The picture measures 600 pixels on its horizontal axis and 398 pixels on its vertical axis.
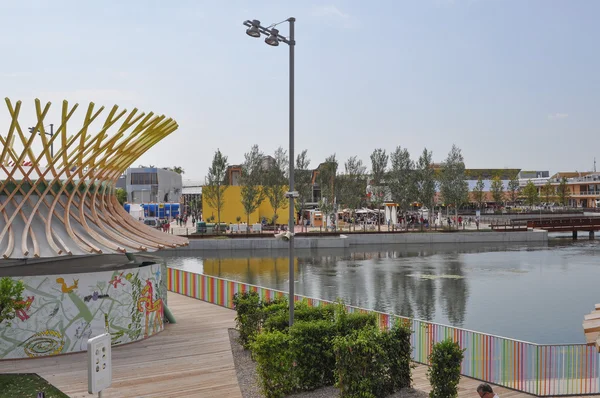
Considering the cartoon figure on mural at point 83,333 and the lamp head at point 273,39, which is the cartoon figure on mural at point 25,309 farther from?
the lamp head at point 273,39

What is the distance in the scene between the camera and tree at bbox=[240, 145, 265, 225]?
205 ft

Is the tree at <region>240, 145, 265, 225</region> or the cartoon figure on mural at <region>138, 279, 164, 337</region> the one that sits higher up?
the tree at <region>240, 145, 265, 225</region>

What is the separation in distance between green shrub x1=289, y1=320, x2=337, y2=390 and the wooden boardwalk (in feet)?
4.65

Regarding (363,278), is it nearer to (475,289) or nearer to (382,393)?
(475,289)

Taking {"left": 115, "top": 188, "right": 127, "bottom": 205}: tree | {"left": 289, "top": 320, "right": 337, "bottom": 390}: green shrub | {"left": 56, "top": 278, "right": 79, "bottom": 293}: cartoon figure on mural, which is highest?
{"left": 115, "top": 188, "right": 127, "bottom": 205}: tree

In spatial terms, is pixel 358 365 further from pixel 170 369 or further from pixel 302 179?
pixel 302 179

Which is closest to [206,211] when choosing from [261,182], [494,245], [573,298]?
[261,182]

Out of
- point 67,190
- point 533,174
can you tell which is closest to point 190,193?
point 533,174

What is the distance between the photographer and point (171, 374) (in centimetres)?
1384

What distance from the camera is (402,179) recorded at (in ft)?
232

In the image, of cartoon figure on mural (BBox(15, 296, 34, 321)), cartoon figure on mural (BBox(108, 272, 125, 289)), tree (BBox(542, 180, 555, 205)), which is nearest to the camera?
cartoon figure on mural (BBox(15, 296, 34, 321))

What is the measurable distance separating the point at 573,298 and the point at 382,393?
23.8m

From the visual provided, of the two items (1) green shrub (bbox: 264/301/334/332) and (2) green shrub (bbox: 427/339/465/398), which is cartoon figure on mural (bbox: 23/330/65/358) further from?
(2) green shrub (bbox: 427/339/465/398)

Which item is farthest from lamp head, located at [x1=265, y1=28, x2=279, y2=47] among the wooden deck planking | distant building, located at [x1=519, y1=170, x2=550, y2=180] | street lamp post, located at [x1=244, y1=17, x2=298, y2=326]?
distant building, located at [x1=519, y1=170, x2=550, y2=180]
